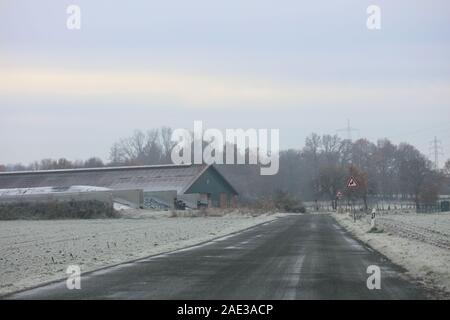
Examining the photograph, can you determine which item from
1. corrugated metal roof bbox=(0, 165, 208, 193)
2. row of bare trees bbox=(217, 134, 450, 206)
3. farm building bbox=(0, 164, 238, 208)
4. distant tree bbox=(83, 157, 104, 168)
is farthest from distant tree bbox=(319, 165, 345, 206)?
distant tree bbox=(83, 157, 104, 168)

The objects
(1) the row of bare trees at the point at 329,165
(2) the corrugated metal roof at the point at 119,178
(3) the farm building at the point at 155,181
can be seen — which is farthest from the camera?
(1) the row of bare trees at the point at 329,165

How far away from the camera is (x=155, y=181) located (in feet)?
302

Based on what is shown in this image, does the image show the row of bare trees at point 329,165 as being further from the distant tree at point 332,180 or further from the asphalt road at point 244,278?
the asphalt road at point 244,278

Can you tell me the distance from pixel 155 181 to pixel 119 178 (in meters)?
7.20

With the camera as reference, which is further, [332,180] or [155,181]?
[332,180]

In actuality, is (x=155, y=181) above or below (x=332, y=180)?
below

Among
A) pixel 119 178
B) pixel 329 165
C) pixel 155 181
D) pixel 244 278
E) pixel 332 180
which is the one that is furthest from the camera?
pixel 329 165

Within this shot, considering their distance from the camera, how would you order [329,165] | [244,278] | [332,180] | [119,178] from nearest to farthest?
[244,278] → [119,178] → [332,180] → [329,165]

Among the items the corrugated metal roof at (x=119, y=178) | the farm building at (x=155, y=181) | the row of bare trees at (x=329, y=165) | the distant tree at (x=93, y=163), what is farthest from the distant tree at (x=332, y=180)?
the distant tree at (x=93, y=163)

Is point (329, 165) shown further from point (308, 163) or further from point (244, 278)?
point (244, 278)

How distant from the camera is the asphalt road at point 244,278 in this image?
12.1m

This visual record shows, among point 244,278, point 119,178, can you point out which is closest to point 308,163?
point 119,178
